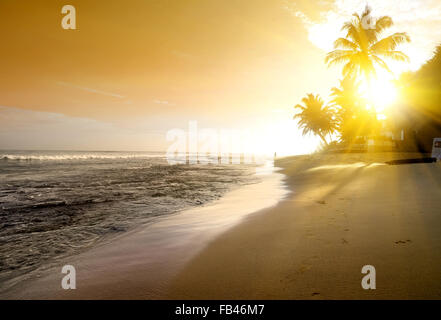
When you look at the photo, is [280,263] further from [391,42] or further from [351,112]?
[351,112]

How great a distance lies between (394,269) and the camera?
81.7 inches

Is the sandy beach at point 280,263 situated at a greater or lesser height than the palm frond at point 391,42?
lesser

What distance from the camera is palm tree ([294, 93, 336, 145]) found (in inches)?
1719

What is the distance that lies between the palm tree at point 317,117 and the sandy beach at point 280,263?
43.4 metres

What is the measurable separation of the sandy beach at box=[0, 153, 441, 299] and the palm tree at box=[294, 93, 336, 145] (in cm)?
4342

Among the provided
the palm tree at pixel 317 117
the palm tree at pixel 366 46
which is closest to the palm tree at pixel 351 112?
the palm tree at pixel 317 117

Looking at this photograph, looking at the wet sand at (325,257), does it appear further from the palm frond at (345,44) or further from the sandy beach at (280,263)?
the palm frond at (345,44)

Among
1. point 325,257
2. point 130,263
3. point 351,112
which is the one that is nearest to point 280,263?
point 325,257

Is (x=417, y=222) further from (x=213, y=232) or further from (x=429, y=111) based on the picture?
(x=429, y=111)

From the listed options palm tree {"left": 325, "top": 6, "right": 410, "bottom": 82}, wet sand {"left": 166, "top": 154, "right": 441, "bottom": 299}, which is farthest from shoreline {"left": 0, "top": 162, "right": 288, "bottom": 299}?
palm tree {"left": 325, "top": 6, "right": 410, "bottom": 82}

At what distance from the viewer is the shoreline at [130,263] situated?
221 centimetres
